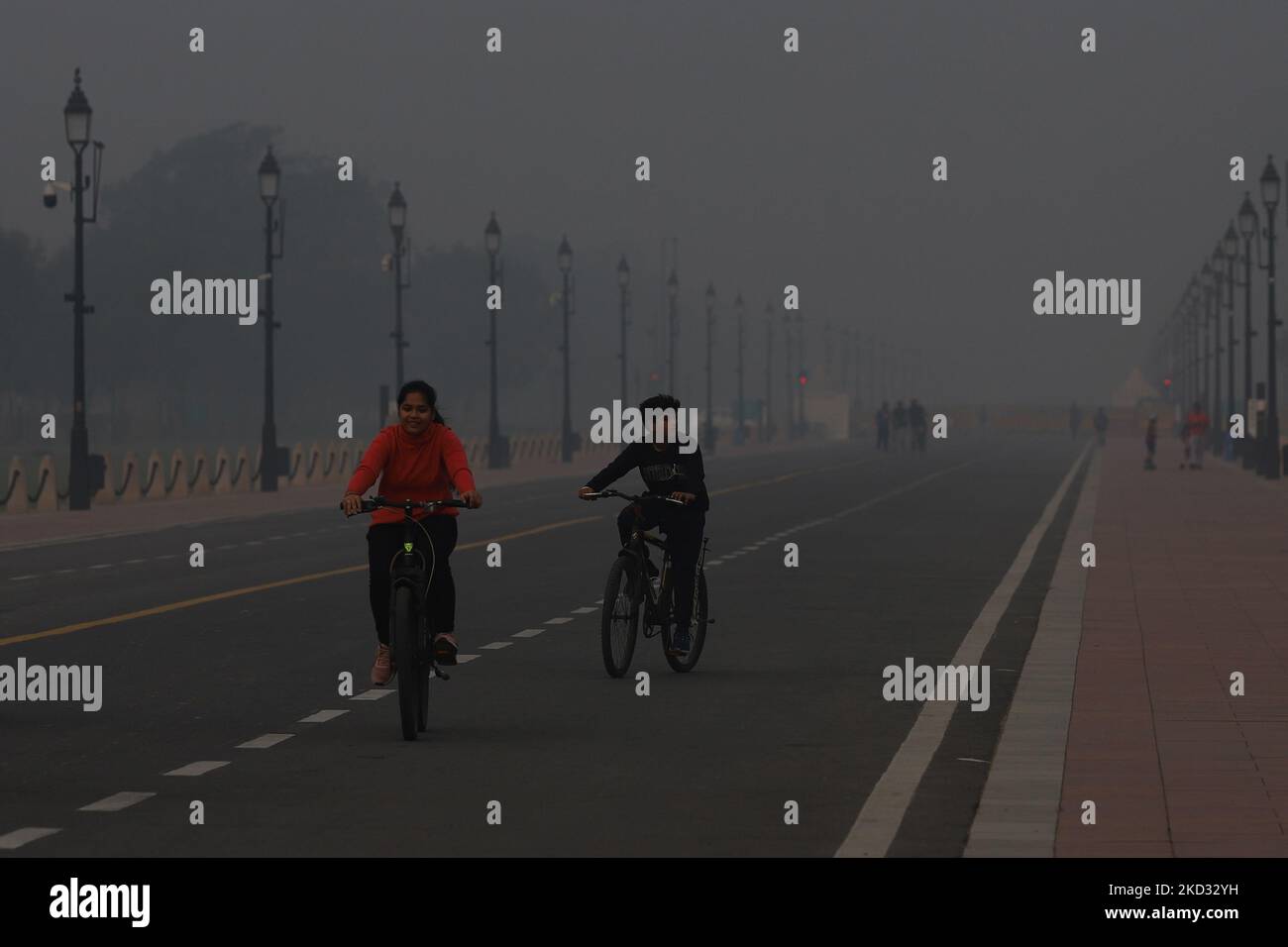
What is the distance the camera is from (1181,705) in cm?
1319

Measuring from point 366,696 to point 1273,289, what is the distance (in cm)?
4699

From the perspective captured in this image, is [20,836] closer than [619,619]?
Yes

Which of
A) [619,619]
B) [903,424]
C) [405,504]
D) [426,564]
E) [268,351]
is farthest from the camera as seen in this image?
[903,424]

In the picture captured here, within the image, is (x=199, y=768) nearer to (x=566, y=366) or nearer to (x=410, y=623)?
(x=410, y=623)

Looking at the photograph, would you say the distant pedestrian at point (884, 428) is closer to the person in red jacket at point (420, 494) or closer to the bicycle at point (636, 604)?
the bicycle at point (636, 604)

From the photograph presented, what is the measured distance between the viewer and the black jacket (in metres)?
15.2

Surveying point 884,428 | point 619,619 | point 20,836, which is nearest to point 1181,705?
point 619,619

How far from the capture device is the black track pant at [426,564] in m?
12.6

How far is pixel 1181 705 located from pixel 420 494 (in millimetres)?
4106

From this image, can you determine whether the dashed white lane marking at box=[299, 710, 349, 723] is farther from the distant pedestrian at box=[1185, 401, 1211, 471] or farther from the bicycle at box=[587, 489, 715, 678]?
the distant pedestrian at box=[1185, 401, 1211, 471]

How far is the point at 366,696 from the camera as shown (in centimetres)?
1416

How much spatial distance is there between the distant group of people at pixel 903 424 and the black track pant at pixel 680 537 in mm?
78220

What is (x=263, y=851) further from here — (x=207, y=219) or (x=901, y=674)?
(x=207, y=219)

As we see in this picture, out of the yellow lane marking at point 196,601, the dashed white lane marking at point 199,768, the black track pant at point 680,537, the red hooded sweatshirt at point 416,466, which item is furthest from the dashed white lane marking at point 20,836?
the yellow lane marking at point 196,601
